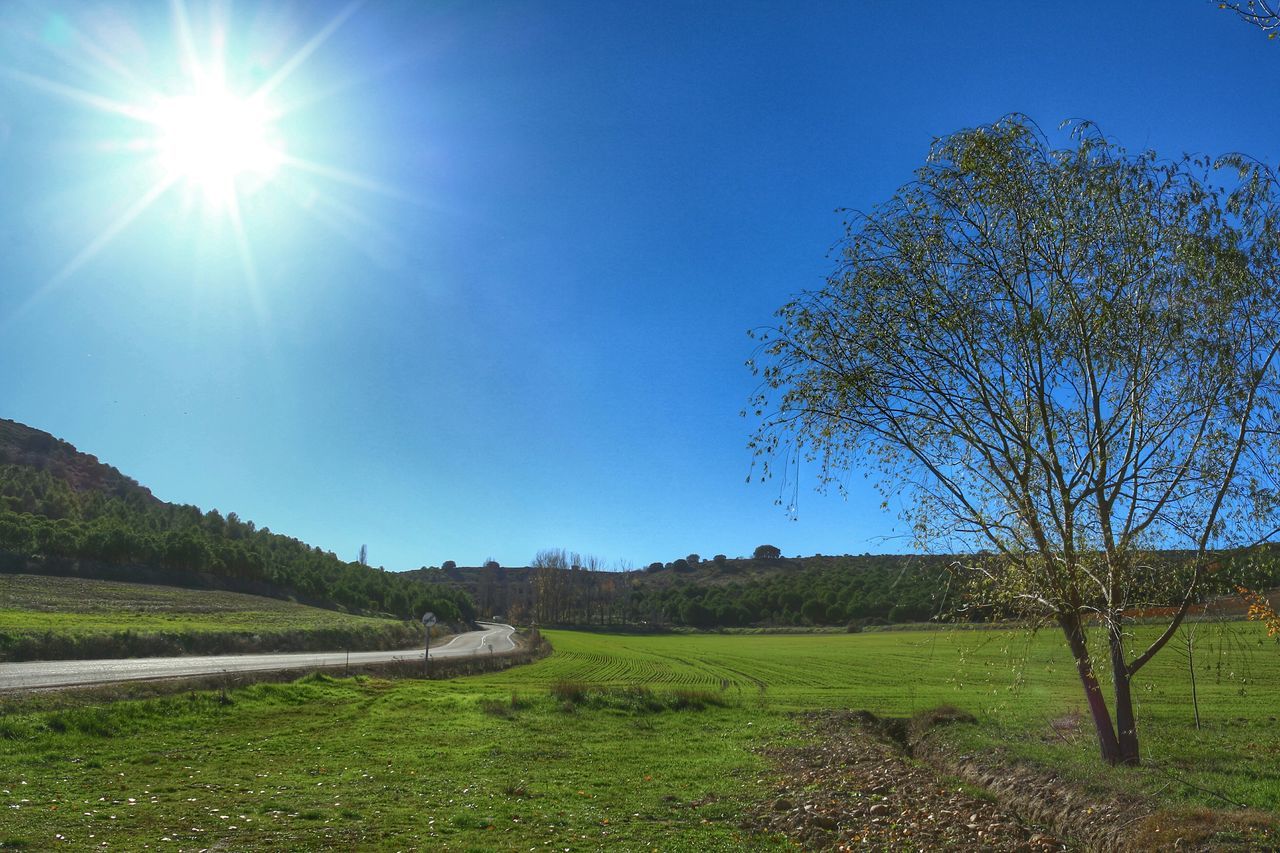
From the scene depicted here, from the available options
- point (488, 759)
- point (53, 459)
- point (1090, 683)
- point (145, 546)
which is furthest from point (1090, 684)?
point (53, 459)

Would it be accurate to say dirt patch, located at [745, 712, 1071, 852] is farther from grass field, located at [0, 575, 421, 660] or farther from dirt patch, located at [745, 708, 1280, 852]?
grass field, located at [0, 575, 421, 660]

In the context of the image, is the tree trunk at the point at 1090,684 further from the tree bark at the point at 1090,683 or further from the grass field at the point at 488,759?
the grass field at the point at 488,759

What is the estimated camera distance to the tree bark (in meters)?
15.3

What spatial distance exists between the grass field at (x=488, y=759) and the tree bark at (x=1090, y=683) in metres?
0.52

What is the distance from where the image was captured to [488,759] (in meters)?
20.2

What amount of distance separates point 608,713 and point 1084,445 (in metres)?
21.2

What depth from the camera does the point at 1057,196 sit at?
14867mm

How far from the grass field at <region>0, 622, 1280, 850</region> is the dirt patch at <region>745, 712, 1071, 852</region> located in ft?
2.82

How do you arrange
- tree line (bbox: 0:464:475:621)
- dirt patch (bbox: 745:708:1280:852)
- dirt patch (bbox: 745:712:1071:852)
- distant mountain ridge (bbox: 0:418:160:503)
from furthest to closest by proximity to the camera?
distant mountain ridge (bbox: 0:418:160:503) < tree line (bbox: 0:464:475:621) < dirt patch (bbox: 745:712:1071:852) < dirt patch (bbox: 745:708:1280:852)

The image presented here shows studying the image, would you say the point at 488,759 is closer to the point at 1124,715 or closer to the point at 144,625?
the point at 1124,715

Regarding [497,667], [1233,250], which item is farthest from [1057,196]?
[497,667]

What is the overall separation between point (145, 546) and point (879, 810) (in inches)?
4366

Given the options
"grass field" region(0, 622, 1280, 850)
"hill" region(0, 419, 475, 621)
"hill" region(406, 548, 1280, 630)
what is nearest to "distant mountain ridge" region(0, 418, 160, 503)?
"hill" region(0, 419, 475, 621)

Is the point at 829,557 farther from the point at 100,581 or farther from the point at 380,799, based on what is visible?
the point at 380,799
